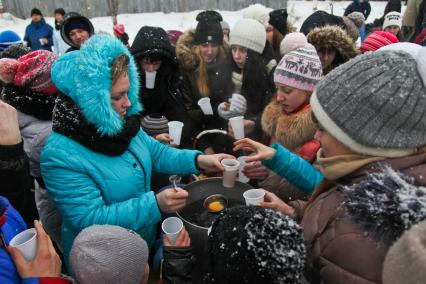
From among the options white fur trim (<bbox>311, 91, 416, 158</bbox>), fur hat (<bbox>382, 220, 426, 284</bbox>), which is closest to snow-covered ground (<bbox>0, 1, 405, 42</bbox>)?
white fur trim (<bbox>311, 91, 416, 158</bbox>)

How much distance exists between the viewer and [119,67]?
2.13 metres

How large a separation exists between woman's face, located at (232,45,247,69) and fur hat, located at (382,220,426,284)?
374 centimetres

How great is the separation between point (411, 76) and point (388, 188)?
48cm

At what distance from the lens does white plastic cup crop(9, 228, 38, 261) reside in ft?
4.94

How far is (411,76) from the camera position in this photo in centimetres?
126

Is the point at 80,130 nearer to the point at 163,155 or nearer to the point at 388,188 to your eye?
the point at 163,155

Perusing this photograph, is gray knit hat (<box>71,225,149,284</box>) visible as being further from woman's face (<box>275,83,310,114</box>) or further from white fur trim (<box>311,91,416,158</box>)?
woman's face (<box>275,83,310,114</box>)

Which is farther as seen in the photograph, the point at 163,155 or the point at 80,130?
the point at 163,155

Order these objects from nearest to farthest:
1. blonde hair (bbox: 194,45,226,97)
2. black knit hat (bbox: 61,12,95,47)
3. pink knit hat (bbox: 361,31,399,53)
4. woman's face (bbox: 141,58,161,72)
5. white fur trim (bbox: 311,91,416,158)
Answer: white fur trim (bbox: 311,91,416,158), woman's face (bbox: 141,58,161,72), pink knit hat (bbox: 361,31,399,53), blonde hair (bbox: 194,45,226,97), black knit hat (bbox: 61,12,95,47)

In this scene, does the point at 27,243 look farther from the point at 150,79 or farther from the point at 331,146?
the point at 150,79

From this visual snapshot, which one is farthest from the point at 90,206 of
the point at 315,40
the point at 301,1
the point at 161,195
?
the point at 301,1

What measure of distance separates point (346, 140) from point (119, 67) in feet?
4.95

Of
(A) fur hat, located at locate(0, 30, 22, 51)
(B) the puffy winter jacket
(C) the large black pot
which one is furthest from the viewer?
(B) the puffy winter jacket

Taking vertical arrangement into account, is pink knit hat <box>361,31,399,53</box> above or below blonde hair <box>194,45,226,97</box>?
above
